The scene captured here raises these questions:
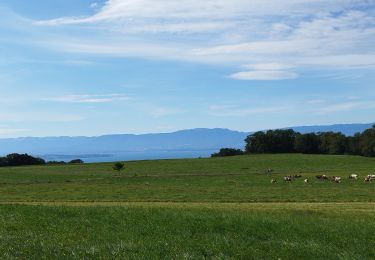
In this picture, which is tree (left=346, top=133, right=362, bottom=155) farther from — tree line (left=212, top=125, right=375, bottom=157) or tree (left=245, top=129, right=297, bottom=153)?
tree (left=245, top=129, right=297, bottom=153)

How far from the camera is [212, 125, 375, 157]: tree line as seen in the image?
478 feet

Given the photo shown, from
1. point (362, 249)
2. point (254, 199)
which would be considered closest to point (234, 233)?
point (362, 249)

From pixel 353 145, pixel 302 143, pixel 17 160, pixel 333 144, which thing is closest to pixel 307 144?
pixel 302 143

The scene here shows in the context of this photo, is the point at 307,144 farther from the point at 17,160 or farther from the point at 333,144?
the point at 17,160

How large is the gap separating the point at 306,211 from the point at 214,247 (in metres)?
11.6

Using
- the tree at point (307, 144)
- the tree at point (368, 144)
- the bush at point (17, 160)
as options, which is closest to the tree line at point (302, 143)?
the tree at point (307, 144)

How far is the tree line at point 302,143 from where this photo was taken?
146m

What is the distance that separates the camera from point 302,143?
150375mm

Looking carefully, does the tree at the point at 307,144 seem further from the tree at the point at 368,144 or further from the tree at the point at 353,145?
the tree at the point at 368,144

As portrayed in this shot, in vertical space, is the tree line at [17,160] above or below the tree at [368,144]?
below

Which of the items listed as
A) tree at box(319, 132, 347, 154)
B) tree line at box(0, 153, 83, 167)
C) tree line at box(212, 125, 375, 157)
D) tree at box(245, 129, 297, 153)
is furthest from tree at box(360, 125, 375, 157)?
tree line at box(0, 153, 83, 167)

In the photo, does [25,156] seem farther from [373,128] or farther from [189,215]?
[189,215]

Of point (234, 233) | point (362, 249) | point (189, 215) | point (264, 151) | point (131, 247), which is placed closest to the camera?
point (131, 247)

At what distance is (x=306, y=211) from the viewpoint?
26000 mm
